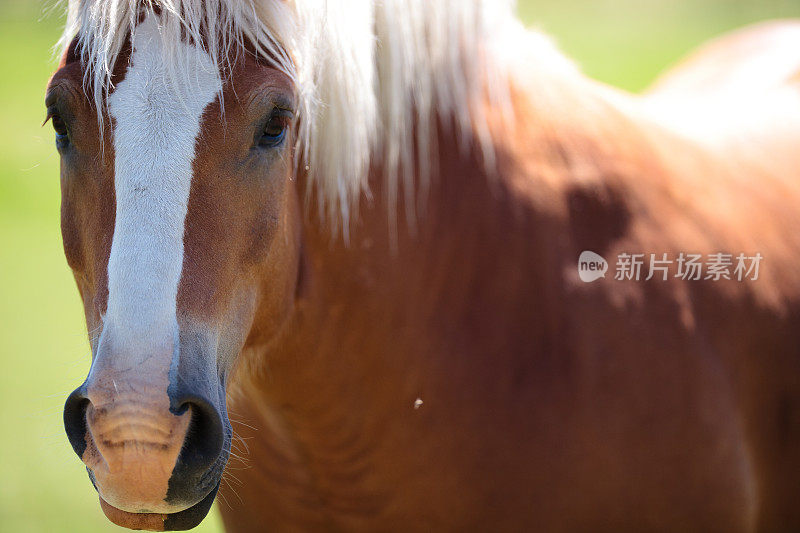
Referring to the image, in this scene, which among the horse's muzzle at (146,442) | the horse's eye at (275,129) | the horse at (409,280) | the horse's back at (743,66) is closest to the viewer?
the horse's muzzle at (146,442)

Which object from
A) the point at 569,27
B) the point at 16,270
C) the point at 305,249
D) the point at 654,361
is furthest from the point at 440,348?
the point at 569,27

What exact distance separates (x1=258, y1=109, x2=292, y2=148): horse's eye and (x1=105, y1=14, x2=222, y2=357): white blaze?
113mm

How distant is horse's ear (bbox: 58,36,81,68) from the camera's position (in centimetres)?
131

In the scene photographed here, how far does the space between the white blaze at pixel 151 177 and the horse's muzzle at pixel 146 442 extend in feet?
0.23

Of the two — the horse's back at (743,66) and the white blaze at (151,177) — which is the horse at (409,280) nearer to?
the white blaze at (151,177)

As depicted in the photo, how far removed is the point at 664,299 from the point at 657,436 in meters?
0.31

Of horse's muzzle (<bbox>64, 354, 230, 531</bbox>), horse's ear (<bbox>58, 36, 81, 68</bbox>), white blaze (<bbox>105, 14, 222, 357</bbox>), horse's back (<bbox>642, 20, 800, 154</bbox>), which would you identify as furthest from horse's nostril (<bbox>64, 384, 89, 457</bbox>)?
horse's back (<bbox>642, 20, 800, 154</bbox>)

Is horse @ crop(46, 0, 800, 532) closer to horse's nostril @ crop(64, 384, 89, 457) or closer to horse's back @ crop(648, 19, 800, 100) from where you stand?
horse's nostril @ crop(64, 384, 89, 457)

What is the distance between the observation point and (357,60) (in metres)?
1.43

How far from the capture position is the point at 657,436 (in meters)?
1.67

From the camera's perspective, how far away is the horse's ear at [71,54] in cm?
131

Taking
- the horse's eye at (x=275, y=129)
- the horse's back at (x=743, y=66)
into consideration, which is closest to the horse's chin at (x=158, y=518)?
the horse's eye at (x=275, y=129)

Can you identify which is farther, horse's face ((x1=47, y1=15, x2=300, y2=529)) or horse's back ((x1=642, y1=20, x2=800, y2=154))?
horse's back ((x1=642, y1=20, x2=800, y2=154))

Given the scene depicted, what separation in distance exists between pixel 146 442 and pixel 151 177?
39 centimetres
